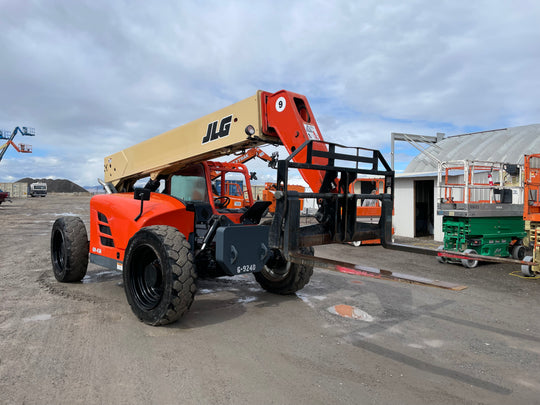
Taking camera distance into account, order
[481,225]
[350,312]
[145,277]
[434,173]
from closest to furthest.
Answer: [145,277], [350,312], [481,225], [434,173]

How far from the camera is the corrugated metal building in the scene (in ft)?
55.3

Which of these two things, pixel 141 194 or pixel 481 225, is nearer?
pixel 141 194

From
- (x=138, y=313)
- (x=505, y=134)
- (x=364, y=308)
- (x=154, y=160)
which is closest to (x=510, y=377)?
(x=364, y=308)

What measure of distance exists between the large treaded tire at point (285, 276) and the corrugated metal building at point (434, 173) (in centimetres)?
1095

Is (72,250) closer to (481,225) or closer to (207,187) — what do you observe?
(207,187)

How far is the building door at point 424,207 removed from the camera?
59.1 feet

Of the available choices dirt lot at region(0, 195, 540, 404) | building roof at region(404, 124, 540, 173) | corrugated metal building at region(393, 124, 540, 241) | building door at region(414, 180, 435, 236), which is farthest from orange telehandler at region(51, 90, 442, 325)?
building roof at region(404, 124, 540, 173)

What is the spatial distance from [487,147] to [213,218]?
59.6 feet

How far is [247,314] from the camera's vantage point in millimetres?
5609

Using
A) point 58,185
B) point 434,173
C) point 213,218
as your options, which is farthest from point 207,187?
point 58,185

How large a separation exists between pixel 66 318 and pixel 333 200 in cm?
385

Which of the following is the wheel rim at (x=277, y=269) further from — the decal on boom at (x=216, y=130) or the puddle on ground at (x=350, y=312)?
the decal on boom at (x=216, y=130)

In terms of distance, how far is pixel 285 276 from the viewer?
21.2 ft

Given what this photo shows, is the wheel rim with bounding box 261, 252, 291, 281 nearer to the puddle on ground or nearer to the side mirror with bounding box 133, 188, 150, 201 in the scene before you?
the puddle on ground
